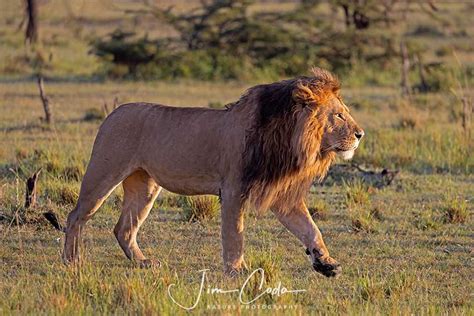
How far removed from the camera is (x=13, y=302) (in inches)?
278

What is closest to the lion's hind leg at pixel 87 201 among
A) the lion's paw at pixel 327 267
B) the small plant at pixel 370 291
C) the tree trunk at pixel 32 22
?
the lion's paw at pixel 327 267

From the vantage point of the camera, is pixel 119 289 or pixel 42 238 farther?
pixel 42 238

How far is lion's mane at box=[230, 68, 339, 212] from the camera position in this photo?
7.92 m

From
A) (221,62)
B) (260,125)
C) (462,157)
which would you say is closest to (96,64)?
(221,62)

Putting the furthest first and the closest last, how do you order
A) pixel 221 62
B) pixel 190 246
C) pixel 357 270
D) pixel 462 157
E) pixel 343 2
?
pixel 343 2, pixel 221 62, pixel 462 157, pixel 190 246, pixel 357 270

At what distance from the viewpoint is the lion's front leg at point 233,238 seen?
7.92 metres

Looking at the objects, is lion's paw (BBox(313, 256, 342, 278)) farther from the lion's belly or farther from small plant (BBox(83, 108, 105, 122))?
small plant (BBox(83, 108, 105, 122))

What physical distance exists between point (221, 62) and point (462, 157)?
470 inches

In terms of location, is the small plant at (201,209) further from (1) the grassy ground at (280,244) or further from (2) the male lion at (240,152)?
(2) the male lion at (240,152)

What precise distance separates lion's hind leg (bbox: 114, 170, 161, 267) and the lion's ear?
1.67 meters

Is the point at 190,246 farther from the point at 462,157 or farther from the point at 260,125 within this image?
the point at 462,157

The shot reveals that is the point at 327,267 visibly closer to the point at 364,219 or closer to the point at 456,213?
the point at 364,219

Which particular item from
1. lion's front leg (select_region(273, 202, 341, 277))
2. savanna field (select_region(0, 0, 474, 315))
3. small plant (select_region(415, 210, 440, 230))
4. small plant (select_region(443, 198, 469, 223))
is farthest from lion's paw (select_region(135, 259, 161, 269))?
small plant (select_region(443, 198, 469, 223))

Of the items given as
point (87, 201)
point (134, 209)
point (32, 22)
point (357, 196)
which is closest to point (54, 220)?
point (134, 209)
